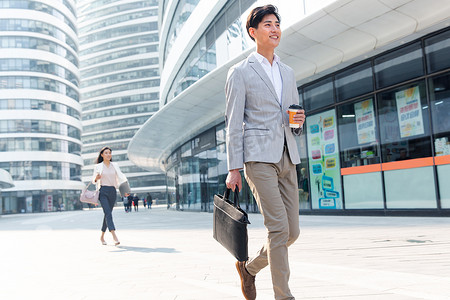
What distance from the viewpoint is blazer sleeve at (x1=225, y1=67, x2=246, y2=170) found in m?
2.92

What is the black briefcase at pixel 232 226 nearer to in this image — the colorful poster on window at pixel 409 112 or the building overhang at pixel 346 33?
the building overhang at pixel 346 33

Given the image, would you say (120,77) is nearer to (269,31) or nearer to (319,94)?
(319,94)

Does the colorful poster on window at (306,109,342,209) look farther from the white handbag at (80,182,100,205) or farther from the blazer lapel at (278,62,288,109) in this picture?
the blazer lapel at (278,62,288,109)

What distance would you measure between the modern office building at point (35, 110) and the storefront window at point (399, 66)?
185 feet

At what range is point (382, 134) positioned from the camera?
39.2 ft

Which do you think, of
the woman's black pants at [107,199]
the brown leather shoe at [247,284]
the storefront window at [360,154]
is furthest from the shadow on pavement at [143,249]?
the storefront window at [360,154]

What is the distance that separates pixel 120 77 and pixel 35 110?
3140 centimetres

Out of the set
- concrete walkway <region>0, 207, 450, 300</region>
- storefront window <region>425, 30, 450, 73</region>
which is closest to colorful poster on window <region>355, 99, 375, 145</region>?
storefront window <region>425, 30, 450, 73</region>

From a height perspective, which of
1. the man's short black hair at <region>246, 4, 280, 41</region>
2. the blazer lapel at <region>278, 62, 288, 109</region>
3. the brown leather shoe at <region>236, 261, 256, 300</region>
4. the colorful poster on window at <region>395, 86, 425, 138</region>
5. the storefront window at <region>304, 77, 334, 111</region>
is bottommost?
the brown leather shoe at <region>236, 261, 256, 300</region>

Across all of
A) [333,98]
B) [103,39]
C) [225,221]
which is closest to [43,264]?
[225,221]

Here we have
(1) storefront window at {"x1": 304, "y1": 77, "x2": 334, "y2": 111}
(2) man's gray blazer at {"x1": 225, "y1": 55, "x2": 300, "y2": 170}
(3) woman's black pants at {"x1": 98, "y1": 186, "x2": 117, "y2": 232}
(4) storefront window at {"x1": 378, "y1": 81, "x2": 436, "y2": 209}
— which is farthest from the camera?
(1) storefront window at {"x1": 304, "y1": 77, "x2": 334, "y2": 111}

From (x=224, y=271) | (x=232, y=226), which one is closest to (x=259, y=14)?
(x=232, y=226)

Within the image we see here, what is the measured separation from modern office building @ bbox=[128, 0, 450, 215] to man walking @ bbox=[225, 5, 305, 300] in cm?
743

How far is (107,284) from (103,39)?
96.0 m
